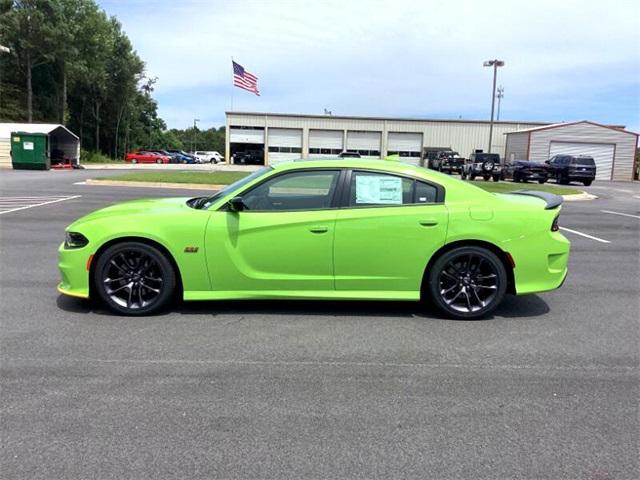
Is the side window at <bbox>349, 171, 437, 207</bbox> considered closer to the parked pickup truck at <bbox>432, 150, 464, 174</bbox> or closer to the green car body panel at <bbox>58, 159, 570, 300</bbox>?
the green car body panel at <bbox>58, 159, 570, 300</bbox>

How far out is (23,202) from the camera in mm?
14984

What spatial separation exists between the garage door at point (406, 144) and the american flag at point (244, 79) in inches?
899

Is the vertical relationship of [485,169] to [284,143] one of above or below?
below

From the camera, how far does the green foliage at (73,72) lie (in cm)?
5241

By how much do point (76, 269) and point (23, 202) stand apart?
11.4m

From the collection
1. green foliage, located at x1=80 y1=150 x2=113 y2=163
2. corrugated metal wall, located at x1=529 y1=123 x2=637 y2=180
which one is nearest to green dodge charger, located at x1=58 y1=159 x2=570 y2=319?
corrugated metal wall, located at x1=529 y1=123 x2=637 y2=180

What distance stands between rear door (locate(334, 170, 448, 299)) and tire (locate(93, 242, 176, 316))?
1.63 m

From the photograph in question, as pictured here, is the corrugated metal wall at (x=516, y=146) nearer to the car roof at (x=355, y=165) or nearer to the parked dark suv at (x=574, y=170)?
the parked dark suv at (x=574, y=170)

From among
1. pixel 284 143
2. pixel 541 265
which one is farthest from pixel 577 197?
pixel 284 143

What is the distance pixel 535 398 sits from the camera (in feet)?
12.1

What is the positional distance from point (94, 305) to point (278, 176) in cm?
225

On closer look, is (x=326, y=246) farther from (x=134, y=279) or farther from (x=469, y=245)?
(x=134, y=279)

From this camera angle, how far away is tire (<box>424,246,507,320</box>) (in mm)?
5293

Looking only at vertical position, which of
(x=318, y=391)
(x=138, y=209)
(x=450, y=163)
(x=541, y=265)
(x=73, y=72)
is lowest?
(x=318, y=391)
